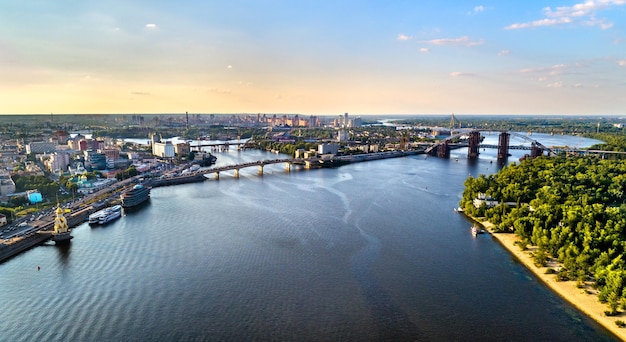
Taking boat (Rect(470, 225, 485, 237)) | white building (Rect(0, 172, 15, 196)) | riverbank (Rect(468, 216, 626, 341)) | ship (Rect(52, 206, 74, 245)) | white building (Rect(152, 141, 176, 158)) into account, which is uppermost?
white building (Rect(152, 141, 176, 158))

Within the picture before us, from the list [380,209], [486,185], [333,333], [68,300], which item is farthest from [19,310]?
[486,185]

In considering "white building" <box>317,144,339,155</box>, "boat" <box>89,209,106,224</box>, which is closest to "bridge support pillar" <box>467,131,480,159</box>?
"white building" <box>317,144,339,155</box>

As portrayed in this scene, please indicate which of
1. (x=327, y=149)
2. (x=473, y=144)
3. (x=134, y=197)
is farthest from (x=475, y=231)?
(x=473, y=144)

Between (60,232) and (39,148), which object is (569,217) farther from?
(39,148)

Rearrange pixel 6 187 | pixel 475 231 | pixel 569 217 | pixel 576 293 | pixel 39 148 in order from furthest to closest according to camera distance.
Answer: pixel 39 148, pixel 6 187, pixel 475 231, pixel 569 217, pixel 576 293

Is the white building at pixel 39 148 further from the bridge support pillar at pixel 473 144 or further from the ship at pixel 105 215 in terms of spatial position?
the bridge support pillar at pixel 473 144

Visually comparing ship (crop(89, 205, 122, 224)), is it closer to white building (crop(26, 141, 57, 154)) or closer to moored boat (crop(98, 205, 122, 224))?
moored boat (crop(98, 205, 122, 224))

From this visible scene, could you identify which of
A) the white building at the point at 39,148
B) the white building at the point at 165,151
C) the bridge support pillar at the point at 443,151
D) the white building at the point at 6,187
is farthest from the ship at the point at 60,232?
the bridge support pillar at the point at 443,151
